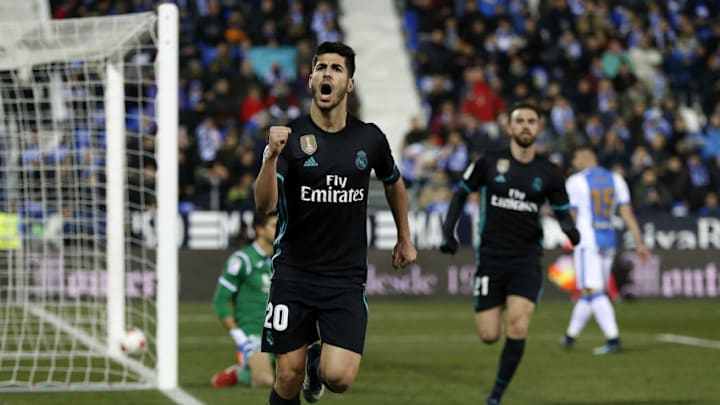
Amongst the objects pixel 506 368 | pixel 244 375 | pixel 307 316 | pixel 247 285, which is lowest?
pixel 244 375

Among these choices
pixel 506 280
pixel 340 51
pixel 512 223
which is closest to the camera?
pixel 340 51

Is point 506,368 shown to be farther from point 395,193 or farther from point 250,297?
point 395,193

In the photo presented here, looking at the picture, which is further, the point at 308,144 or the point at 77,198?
the point at 77,198

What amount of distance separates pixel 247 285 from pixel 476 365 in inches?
126

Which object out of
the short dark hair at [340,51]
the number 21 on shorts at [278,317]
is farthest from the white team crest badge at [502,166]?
the number 21 on shorts at [278,317]

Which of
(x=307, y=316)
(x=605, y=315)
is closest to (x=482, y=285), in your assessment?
(x=307, y=316)

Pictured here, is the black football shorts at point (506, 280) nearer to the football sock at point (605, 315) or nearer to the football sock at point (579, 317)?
the football sock at point (605, 315)

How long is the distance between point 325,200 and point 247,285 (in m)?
3.92

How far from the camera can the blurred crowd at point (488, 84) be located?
2419 cm

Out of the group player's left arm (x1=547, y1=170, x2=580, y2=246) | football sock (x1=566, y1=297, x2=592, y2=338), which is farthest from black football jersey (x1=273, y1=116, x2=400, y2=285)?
football sock (x1=566, y1=297, x2=592, y2=338)

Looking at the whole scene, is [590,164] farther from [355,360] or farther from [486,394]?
[355,360]

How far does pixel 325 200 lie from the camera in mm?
7188

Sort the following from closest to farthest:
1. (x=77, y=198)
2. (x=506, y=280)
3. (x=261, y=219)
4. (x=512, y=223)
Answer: (x=506, y=280) → (x=512, y=223) → (x=261, y=219) → (x=77, y=198)

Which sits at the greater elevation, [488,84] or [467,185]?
[488,84]
